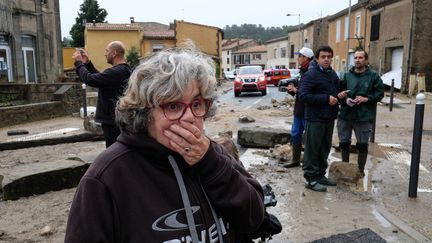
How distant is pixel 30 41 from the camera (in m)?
23.1

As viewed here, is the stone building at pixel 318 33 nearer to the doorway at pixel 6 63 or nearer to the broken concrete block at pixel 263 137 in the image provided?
the doorway at pixel 6 63

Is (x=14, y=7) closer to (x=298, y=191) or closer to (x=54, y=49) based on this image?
(x=54, y=49)

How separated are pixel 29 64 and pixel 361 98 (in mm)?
21597

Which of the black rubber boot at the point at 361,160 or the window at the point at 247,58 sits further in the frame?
the window at the point at 247,58

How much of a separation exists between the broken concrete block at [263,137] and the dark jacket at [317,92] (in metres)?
2.74

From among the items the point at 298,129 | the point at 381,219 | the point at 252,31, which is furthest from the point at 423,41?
the point at 252,31

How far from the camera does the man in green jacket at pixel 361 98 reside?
567 centimetres

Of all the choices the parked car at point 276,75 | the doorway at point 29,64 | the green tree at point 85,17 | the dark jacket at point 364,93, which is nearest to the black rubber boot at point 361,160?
the dark jacket at point 364,93

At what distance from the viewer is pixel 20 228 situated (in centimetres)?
434

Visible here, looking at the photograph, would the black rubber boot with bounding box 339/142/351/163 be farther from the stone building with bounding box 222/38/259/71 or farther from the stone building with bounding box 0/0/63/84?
the stone building with bounding box 222/38/259/71

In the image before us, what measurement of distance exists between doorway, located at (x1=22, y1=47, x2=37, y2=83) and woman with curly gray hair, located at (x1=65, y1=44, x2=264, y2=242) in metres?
23.2

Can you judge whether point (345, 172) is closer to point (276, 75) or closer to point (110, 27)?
point (276, 75)

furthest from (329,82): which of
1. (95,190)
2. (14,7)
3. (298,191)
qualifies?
(14,7)

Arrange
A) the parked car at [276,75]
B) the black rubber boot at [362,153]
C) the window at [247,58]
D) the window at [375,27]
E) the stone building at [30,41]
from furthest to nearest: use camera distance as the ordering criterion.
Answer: the window at [247,58] → the parked car at [276,75] → the window at [375,27] → the stone building at [30,41] → the black rubber boot at [362,153]
